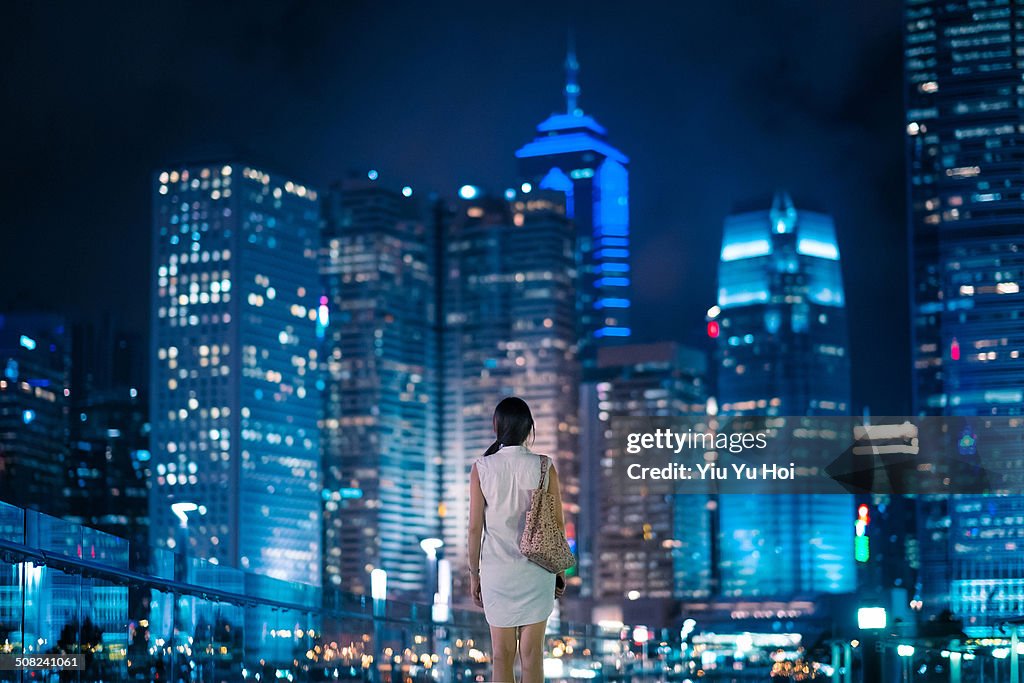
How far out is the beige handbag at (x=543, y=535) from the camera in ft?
14.7

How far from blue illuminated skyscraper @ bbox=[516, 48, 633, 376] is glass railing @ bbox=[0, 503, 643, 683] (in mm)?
86060

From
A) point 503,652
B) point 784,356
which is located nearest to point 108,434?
point 784,356

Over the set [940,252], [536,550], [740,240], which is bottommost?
[536,550]

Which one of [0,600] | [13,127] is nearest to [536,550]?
[0,600]

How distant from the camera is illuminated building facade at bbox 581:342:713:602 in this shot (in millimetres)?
93500

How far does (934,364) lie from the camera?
64.2m

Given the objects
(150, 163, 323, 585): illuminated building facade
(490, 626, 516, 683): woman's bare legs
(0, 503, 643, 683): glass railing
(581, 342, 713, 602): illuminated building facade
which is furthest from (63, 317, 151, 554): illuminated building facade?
(490, 626, 516, 683): woman's bare legs

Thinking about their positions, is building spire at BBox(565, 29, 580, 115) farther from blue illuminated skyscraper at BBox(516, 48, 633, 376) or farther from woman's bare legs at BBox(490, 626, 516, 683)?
woman's bare legs at BBox(490, 626, 516, 683)

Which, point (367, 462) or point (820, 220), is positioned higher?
point (820, 220)

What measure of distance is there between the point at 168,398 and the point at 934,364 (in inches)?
1676

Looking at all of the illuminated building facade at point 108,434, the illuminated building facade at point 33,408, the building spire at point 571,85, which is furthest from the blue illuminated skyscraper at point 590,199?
the illuminated building facade at point 33,408

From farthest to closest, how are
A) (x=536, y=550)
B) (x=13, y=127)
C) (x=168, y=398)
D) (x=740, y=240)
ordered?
(x=740, y=240), (x=168, y=398), (x=13, y=127), (x=536, y=550)

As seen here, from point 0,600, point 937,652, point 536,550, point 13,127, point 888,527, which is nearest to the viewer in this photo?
point 536,550

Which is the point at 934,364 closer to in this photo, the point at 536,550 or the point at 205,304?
the point at 205,304
